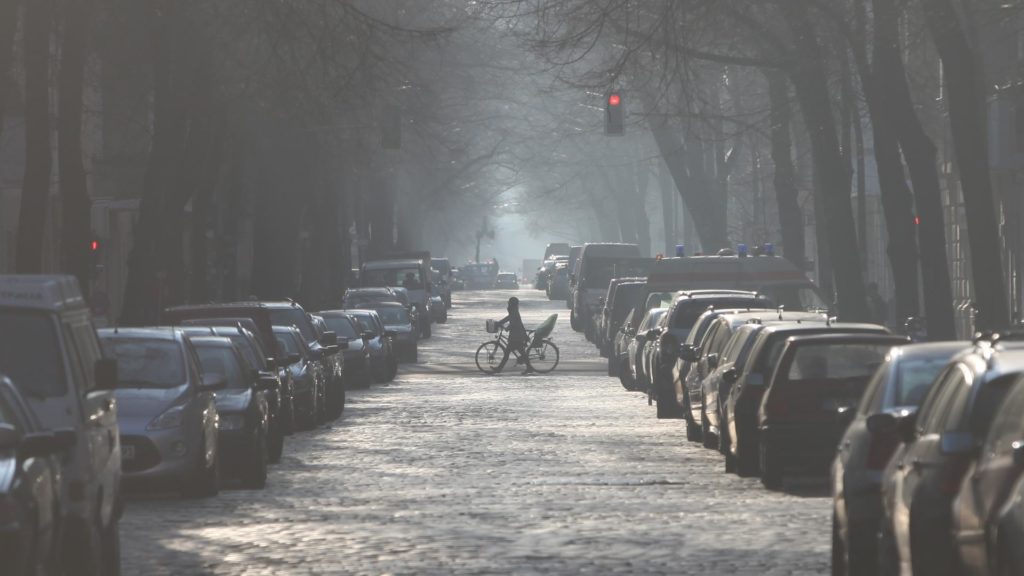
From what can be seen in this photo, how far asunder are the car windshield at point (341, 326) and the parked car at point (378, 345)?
2.47ft

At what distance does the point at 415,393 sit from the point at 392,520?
23248mm

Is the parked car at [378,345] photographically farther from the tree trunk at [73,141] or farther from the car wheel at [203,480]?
the car wheel at [203,480]

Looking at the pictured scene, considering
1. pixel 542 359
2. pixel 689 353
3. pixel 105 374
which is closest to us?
pixel 105 374

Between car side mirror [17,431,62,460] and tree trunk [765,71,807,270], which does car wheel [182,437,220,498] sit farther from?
tree trunk [765,71,807,270]

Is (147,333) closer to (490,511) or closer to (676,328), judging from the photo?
(490,511)

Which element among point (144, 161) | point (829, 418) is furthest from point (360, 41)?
point (144, 161)

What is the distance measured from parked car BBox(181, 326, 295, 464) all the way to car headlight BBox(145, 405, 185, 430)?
11.5ft

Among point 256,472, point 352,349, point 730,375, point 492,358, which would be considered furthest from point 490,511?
point 492,358

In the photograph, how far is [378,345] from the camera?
144 ft

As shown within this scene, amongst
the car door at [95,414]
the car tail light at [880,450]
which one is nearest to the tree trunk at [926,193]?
the car door at [95,414]

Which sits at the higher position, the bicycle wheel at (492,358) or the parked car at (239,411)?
the parked car at (239,411)

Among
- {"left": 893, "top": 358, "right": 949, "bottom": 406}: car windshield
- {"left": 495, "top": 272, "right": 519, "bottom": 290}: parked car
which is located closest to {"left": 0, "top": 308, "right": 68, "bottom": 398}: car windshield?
{"left": 893, "top": 358, "right": 949, "bottom": 406}: car windshield

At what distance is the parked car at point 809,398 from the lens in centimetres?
1877

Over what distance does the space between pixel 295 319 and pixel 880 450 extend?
2283 centimetres
